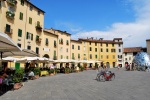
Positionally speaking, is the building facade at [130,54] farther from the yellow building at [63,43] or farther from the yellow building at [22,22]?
the yellow building at [22,22]

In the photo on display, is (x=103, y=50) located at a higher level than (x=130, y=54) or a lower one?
higher

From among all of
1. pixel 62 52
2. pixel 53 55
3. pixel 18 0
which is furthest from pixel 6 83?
pixel 62 52

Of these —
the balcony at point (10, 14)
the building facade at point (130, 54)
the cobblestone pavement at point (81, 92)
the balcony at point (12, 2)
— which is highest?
the balcony at point (12, 2)

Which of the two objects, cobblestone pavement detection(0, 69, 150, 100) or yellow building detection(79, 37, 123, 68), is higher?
yellow building detection(79, 37, 123, 68)

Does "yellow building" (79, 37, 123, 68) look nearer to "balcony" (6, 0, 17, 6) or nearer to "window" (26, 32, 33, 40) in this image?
"window" (26, 32, 33, 40)

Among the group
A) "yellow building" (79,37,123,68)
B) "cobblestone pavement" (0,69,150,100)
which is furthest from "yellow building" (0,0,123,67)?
"cobblestone pavement" (0,69,150,100)

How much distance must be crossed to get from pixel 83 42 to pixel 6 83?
62.9 m

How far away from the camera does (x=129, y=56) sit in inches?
3369

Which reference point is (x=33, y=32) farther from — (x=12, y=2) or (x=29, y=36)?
(x=12, y=2)

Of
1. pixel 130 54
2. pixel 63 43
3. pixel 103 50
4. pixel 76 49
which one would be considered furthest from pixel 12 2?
pixel 130 54

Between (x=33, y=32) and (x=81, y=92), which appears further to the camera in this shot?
(x=33, y=32)

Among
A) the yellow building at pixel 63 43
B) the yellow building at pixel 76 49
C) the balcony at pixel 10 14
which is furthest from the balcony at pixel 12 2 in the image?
the yellow building at pixel 76 49

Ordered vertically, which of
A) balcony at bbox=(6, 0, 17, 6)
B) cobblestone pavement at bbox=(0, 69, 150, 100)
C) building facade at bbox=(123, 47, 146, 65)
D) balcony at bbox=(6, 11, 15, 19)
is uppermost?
balcony at bbox=(6, 0, 17, 6)

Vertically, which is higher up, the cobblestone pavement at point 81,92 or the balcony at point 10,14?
the balcony at point 10,14
